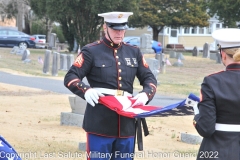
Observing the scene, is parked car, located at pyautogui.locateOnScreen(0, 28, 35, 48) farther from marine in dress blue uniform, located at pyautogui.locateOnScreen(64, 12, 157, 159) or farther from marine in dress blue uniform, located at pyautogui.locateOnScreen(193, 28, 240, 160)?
marine in dress blue uniform, located at pyautogui.locateOnScreen(193, 28, 240, 160)

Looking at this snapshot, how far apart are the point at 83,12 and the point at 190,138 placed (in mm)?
26103

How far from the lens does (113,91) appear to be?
5.43 metres

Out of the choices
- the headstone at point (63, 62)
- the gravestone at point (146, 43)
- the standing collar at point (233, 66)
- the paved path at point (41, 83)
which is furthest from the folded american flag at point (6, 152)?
the gravestone at point (146, 43)

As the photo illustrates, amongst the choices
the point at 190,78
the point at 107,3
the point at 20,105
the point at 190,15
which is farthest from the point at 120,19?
the point at 190,15

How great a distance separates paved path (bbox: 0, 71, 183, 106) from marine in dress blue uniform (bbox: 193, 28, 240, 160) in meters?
10.9

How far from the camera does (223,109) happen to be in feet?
14.2

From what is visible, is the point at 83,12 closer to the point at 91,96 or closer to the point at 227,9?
the point at 227,9

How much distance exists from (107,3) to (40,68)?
10.0 metres

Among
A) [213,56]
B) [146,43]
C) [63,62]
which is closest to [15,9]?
[213,56]

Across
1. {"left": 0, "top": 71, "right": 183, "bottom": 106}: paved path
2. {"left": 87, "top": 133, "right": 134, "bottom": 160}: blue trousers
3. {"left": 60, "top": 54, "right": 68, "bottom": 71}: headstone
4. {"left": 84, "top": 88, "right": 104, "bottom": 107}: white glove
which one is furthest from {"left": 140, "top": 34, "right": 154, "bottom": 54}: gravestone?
{"left": 84, "top": 88, "right": 104, "bottom": 107}: white glove

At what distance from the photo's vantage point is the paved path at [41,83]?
1642 centimetres

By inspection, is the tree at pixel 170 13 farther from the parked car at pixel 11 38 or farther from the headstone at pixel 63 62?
the headstone at pixel 63 62

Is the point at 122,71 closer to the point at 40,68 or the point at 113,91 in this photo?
the point at 113,91

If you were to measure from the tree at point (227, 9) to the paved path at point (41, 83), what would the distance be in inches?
848
